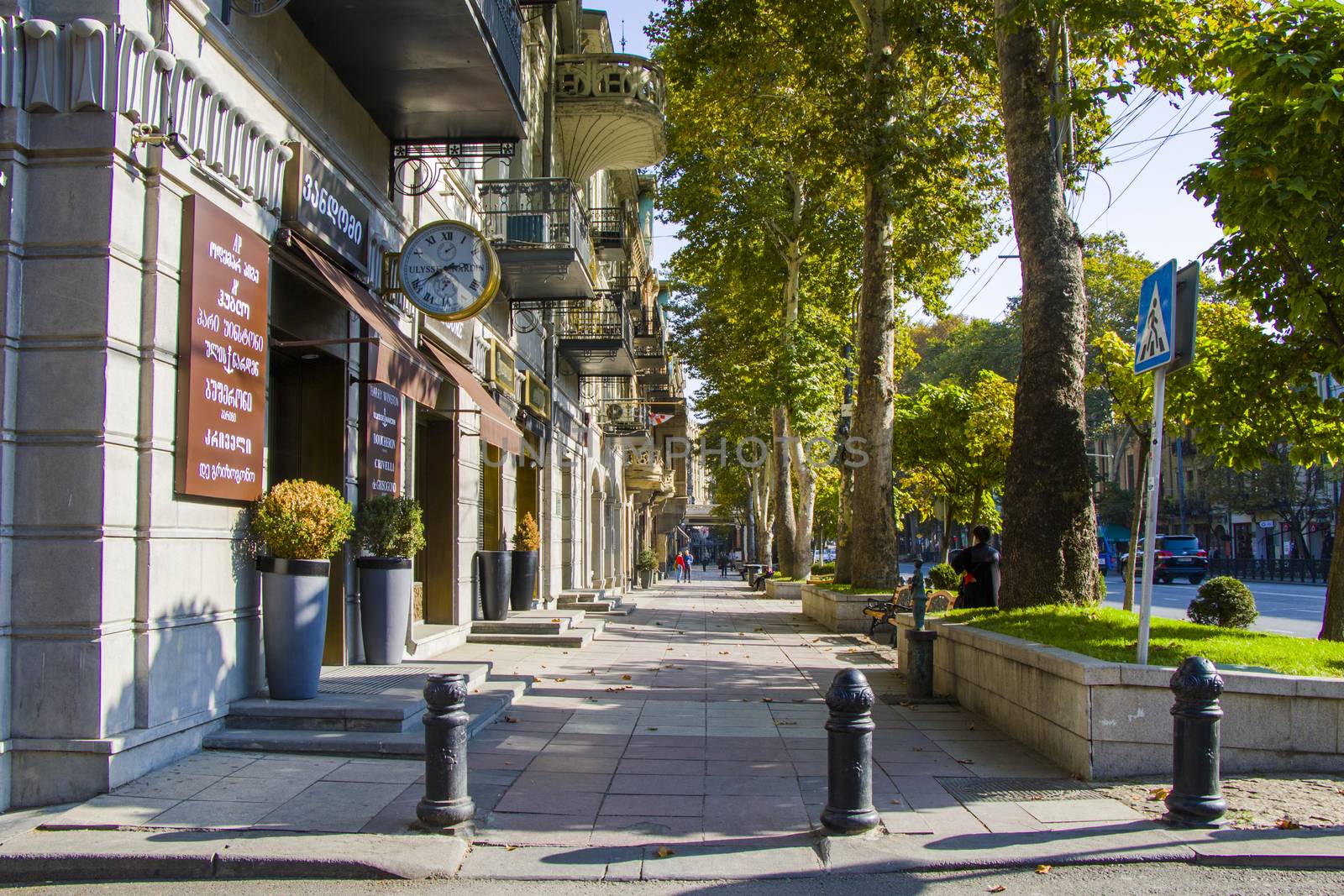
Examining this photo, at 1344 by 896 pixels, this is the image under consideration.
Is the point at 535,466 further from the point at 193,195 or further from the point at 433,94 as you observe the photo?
the point at 193,195

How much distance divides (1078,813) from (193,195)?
652 centimetres

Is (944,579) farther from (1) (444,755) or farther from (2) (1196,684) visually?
(1) (444,755)

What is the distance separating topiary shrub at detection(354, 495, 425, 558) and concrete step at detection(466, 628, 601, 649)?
13.8 feet

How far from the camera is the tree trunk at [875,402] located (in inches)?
748

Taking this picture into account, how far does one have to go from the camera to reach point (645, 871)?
4.99 meters

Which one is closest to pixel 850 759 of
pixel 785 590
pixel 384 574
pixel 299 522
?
pixel 299 522

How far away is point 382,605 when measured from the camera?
960 centimetres

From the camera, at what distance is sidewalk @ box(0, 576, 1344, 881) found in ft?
16.4

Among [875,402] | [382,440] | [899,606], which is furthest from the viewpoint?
[875,402]

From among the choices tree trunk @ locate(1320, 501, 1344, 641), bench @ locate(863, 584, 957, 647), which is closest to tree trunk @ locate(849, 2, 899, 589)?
bench @ locate(863, 584, 957, 647)

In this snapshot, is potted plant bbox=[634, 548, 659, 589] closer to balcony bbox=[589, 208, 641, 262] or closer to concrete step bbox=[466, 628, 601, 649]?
balcony bbox=[589, 208, 641, 262]

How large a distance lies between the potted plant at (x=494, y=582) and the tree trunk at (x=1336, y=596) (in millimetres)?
9796

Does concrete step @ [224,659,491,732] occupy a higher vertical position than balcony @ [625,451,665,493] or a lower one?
lower

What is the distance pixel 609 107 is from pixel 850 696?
647 inches
